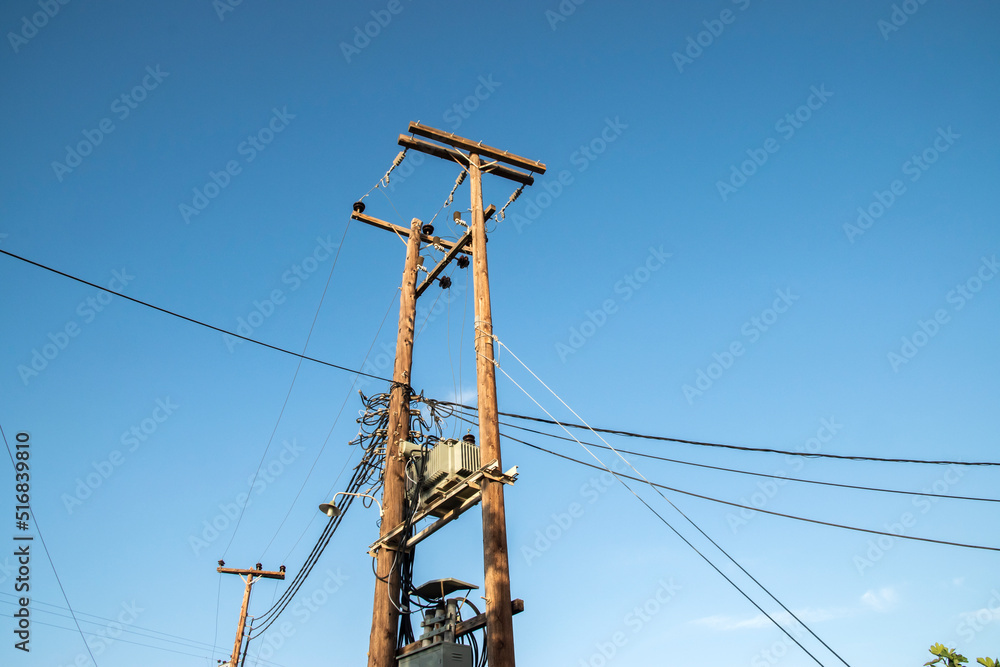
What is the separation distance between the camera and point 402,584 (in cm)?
788

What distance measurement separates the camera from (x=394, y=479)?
838 cm

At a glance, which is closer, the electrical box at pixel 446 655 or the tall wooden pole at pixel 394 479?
the electrical box at pixel 446 655

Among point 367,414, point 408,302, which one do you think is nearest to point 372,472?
point 367,414

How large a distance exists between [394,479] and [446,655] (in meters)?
2.39

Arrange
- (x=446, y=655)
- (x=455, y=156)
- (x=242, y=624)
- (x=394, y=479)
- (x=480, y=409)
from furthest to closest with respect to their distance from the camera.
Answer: (x=242, y=624)
(x=455, y=156)
(x=394, y=479)
(x=480, y=409)
(x=446, y=655)

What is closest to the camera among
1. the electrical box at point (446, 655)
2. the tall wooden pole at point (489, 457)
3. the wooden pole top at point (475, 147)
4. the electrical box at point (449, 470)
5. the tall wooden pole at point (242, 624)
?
the tall wooden pole at point (489, 457)

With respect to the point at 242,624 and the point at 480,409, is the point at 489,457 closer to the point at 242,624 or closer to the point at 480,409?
the point at 480,409

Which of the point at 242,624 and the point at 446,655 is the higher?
the point at 242,624

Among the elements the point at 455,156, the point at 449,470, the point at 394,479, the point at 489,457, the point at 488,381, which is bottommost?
the point at 489,457

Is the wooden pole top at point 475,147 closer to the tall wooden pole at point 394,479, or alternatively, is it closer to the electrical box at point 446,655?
the tall wooden pole at point 394,479

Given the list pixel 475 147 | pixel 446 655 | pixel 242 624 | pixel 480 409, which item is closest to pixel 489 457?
pixel 480 409

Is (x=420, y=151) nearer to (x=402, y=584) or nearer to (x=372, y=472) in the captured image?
(x=372, y=472)

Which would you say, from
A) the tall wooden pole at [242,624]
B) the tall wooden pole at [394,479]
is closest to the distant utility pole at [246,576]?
the tall wooden pole at [242,624]

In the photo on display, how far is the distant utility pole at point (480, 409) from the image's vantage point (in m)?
6.09
